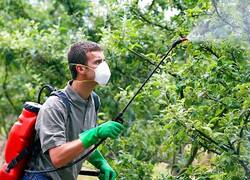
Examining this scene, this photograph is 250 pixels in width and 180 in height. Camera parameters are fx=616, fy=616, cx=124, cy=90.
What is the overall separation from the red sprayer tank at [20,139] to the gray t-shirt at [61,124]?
5 centimetres

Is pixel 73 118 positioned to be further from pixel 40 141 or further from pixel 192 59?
pixel 192 59

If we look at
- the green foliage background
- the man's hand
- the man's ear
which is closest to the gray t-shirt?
the man's ear

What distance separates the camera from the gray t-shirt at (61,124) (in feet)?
10.1

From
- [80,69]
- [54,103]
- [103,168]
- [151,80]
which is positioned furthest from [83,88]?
[151,80]

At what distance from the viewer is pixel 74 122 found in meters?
3.26

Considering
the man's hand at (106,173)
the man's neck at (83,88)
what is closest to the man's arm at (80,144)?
the man's neck at (83,88)

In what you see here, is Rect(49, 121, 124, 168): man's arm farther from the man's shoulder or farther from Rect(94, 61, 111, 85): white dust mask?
Rect(94, 61, 111, 85): white dust mask

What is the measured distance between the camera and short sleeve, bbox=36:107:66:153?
3.05m

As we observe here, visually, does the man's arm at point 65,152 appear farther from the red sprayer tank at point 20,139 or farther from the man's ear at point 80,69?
the man's ear at point 80,69

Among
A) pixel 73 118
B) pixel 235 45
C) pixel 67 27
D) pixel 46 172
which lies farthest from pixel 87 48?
pixel 67 27

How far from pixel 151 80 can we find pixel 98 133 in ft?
5.30

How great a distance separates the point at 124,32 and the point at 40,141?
6.80ft

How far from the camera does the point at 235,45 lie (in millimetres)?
3645

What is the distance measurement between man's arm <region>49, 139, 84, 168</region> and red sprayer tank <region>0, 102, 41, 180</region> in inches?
8.7
